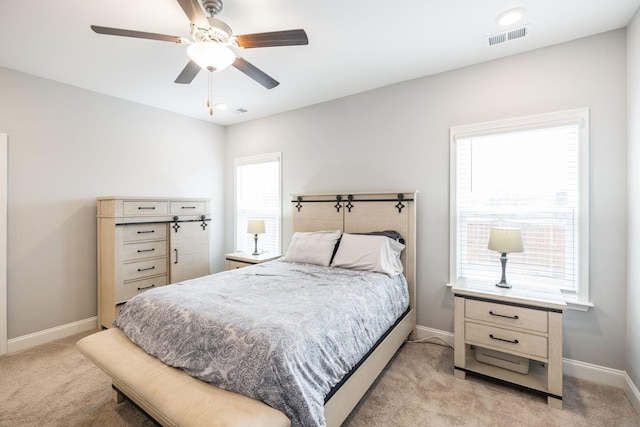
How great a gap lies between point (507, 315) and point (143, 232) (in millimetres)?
3702

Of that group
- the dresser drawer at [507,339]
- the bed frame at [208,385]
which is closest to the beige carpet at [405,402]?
the bed frame at [208,385]

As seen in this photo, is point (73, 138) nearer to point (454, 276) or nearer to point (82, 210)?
point (82, 210)

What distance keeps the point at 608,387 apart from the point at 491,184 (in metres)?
1.79

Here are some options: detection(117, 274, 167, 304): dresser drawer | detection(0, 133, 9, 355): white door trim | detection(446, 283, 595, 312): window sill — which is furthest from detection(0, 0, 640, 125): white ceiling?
detection(117, 274, 167, 304): dresser drawer

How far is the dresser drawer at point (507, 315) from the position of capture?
2.09 m

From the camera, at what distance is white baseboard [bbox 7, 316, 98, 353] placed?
287 centimetres

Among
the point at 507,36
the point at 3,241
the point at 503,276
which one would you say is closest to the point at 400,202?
the point at 503,276

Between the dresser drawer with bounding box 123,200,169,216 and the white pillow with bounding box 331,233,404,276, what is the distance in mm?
2213

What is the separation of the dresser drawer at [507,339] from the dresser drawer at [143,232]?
11.2ft

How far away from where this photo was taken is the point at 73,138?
3.28 m

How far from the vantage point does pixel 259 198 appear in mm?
4566

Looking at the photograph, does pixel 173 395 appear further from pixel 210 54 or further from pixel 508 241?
pixel 508 241

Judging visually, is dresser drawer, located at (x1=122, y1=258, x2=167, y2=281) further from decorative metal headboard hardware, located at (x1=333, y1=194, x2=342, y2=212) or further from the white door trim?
decorative metal headboard hardware, located at (x1=333, y1=194, x2=342, y2=212)

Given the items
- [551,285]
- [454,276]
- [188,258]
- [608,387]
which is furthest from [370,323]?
[188,258]
